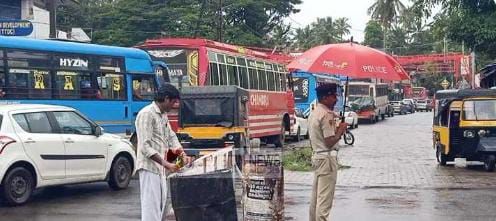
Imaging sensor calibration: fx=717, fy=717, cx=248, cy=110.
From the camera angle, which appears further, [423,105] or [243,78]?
[423,105]

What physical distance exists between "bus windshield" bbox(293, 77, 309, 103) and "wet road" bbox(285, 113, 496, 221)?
13.7 m

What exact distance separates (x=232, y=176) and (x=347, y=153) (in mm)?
16361

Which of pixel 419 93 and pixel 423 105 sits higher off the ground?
pixel 419 93

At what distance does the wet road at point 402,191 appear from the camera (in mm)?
10438

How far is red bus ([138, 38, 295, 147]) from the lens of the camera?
70.9 ft

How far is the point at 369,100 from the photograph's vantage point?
47188 mm

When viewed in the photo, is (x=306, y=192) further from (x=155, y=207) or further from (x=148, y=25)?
(x=148, y=25)

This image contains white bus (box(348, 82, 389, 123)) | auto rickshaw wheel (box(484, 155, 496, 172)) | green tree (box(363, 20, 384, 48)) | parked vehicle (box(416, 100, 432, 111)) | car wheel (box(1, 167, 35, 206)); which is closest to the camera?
car wheel (box(1, 167, 35, 206))

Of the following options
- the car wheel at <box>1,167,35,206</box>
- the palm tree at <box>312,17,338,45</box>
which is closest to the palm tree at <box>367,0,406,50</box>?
the palm tree at <box>312,17,338,45</box>

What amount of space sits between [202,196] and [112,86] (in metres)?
12.5

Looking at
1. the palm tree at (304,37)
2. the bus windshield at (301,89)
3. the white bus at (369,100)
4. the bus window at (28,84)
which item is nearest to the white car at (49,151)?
the bus window at (28,84)

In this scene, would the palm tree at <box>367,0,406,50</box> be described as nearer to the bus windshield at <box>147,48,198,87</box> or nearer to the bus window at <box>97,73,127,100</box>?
the bus windshield at <box>147,48,198,87</box>

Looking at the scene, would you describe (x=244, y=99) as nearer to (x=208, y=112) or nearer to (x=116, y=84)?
(x=208, y=112)

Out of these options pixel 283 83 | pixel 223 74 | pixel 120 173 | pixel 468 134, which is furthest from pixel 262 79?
pixel 120 173
